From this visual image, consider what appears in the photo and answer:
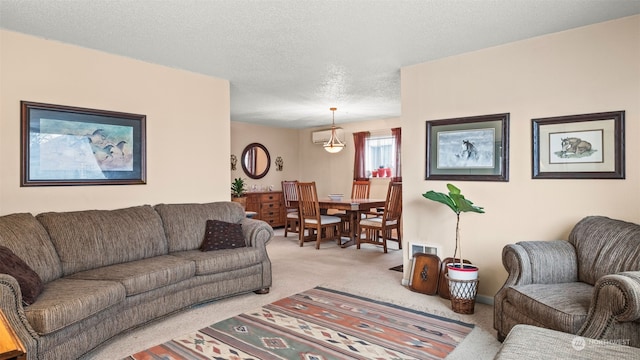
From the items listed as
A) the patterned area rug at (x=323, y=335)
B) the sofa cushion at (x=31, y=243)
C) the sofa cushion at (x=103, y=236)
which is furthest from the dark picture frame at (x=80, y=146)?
the patterned area rug at (x=323, y=335)

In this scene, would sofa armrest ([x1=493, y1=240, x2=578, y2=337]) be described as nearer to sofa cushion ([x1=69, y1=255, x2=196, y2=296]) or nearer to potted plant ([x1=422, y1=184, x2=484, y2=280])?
potted plant ([x1=422, y1=184, x2=484, y2=280])

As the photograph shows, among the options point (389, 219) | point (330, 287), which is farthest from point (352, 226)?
point (330, 287)

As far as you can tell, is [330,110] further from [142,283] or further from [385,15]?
[142,283]

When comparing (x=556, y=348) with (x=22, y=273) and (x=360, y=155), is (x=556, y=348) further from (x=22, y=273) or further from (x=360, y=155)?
(x=360, y=155)

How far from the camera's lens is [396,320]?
3021mm

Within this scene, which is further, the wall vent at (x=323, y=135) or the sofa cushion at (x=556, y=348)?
the wall vent at (x=323, y=135)

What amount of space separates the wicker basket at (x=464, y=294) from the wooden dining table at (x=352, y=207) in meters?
2.79

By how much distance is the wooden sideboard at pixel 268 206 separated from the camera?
24.8ft

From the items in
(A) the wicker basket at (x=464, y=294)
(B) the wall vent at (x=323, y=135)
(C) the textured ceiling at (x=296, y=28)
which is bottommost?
(A) the wicker basket at (x=464, y=294)

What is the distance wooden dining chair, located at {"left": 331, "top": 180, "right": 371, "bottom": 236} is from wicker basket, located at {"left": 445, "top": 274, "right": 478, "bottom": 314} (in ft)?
11.1

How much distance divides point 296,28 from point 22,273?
2.42 meters

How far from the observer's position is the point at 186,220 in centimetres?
375

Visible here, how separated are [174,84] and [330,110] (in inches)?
117

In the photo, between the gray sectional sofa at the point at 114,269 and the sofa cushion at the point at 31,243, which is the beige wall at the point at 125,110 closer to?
the gray sectional sofa at the point at 114,269
